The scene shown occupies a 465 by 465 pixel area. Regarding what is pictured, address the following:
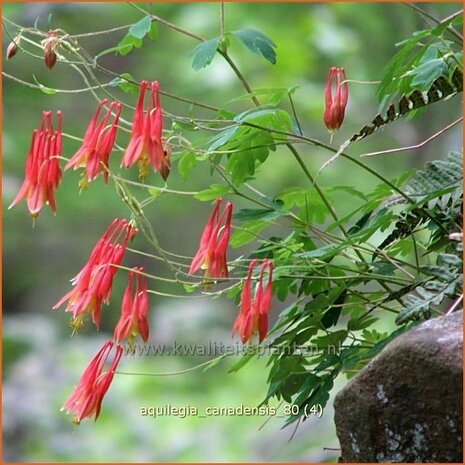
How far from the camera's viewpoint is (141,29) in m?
1.25

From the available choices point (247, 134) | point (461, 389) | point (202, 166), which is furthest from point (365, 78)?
point (461, 389)

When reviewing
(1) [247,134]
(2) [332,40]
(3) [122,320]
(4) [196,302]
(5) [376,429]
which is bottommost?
(4) [196,302]

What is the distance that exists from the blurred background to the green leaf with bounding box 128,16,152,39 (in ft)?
4.91

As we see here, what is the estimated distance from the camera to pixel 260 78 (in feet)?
13.9

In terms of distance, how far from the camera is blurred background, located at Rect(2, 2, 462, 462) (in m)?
3.43

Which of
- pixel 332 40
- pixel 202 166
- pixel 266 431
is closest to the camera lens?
pixel 332 40

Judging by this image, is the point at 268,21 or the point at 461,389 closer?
the point at 461,389

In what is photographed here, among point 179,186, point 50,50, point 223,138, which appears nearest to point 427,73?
point 223,138

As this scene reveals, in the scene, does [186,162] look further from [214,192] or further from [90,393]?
[90,393]

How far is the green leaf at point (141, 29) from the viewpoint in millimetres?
1237

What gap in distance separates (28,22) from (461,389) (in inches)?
128

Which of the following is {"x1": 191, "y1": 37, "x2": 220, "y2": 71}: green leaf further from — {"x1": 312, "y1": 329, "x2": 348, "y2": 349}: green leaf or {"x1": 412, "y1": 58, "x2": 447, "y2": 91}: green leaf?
{"x1": 312, "y1": 329, "x2": 348, "y2": 349}: green leaf

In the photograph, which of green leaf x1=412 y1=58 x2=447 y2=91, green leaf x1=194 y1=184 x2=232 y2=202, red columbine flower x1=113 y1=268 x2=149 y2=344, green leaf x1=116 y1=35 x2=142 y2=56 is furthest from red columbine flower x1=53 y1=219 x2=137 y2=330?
green leaf x1=412 y1=58 x2=447 y2=91

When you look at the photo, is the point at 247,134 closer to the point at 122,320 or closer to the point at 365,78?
the point at 122,320
